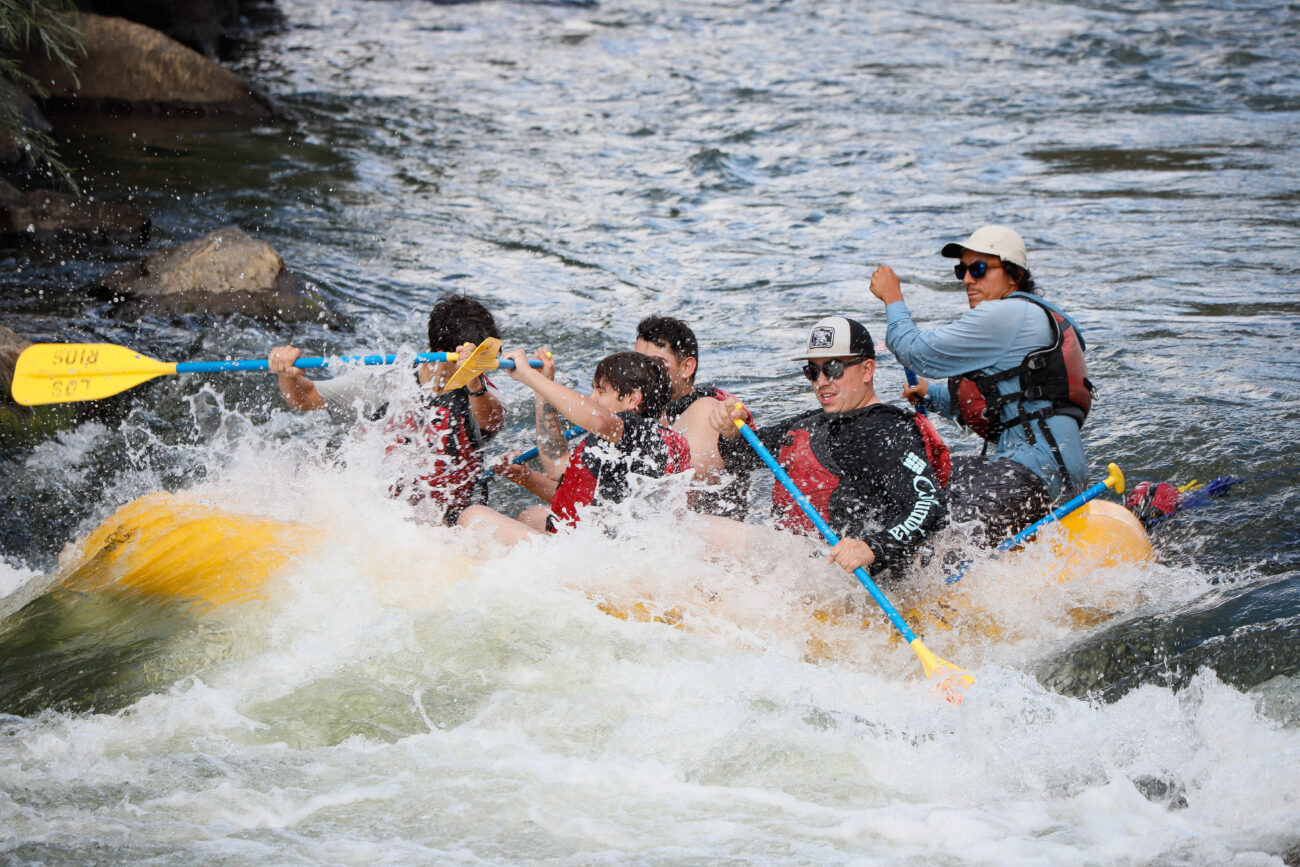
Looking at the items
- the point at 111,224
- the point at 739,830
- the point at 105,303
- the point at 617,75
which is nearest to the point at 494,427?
the point at 739,830

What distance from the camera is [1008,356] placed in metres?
4.64

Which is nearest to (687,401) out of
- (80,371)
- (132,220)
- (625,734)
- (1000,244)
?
(1000,244)

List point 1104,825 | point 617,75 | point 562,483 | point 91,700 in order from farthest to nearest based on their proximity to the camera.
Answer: point 617,75 < point 562,483 < point 91,700 < point 1104,825

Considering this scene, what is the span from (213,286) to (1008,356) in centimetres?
567

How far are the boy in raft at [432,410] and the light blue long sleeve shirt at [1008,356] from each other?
5.95 ft

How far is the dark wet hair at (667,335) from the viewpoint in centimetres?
475

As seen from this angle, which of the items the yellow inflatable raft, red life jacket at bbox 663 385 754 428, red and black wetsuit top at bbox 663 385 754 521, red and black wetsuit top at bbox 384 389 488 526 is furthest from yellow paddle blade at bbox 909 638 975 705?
red and black wetsuit top at bbox 384 389 488 526

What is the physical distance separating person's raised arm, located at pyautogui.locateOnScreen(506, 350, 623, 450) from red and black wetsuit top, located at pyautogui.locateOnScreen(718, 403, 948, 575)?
66 centimetres

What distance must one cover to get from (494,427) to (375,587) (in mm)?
990

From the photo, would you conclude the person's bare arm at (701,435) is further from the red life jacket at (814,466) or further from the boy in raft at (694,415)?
the red life jacket at (814,466)

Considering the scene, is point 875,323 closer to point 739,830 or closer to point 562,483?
point 562,483

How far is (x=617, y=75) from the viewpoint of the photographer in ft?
54.5

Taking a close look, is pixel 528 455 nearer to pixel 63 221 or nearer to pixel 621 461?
pixel 621 461

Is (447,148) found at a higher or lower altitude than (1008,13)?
lower
